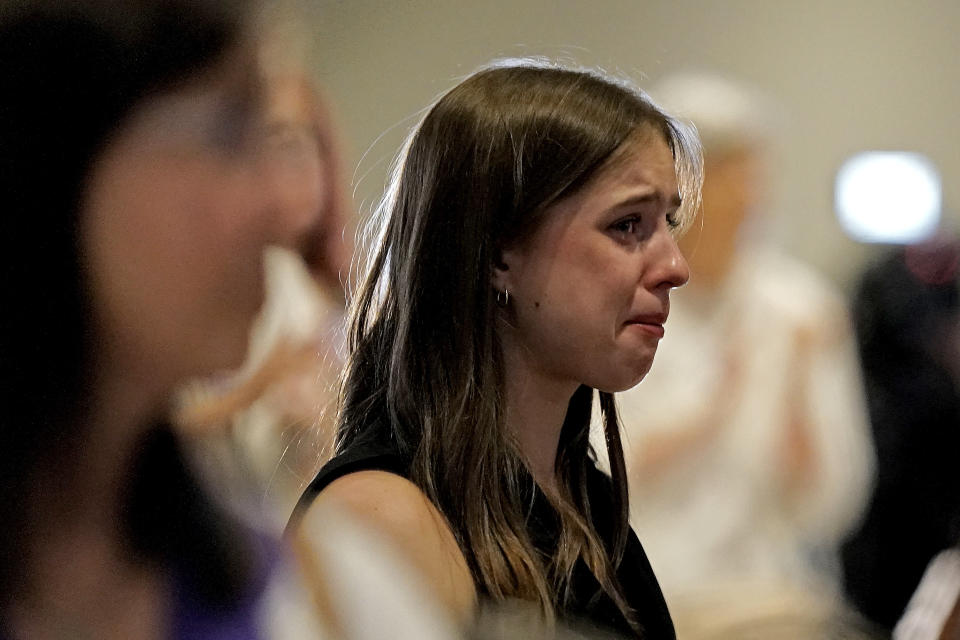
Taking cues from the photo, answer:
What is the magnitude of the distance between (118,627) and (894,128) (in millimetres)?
1929

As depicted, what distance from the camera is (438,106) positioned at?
70cm

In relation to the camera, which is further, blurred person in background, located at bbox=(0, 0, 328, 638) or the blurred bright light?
the blurred bright light

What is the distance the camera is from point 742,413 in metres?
1.57

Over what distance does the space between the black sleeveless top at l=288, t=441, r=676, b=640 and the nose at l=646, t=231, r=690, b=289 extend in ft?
0.48

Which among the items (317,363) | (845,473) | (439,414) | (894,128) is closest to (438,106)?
(439,414)

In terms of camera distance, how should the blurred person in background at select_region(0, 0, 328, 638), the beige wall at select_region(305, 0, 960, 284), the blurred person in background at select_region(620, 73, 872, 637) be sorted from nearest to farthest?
the blurred person in background at select_region(0, 0, 328, 638), the blurred person in background at select_region(620, 73, 872, 637), the beige wall at select_region(305, 0, 960, 284)

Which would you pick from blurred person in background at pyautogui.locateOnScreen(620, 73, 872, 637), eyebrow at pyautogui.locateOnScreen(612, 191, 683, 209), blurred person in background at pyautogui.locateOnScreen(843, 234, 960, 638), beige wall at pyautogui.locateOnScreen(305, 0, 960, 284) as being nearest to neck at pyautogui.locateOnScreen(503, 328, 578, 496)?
eyebrow at pyautogui.locateOnScreen(612, 191, 683, 209)

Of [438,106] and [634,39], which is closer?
[438,106]

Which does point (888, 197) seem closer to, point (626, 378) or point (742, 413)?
point (742, 413)

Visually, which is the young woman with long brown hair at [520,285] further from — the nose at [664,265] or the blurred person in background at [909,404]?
the blurred person in background at [909,404]

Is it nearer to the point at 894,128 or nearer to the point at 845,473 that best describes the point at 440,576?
the point at 845,473

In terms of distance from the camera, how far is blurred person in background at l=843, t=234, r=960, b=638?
1583mm

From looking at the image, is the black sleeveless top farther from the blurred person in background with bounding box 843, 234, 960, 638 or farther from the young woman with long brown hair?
the blurred person in background with bounding box 843, 234, 960, 638

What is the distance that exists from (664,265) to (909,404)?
1.09 meters
